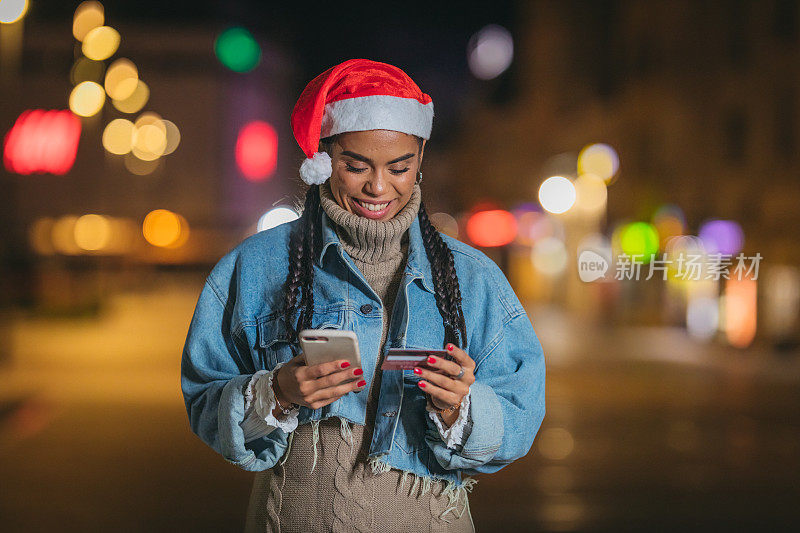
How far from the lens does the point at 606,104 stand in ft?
87.9

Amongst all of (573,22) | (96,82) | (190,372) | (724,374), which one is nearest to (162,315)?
(96,82)

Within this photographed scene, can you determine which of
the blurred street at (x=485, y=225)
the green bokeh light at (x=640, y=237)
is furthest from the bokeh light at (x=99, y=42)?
the green bokeh light at (x=640, y=237)

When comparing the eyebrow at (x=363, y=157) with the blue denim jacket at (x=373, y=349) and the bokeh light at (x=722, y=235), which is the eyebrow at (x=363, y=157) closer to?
the blue denim jacket at (x=373, y=349)

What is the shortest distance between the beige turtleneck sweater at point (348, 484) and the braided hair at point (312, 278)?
11cm

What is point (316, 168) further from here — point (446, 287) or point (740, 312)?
point (740, 312)

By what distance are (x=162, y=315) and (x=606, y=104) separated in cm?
1467

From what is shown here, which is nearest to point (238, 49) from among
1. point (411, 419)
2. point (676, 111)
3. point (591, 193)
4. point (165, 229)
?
point (411, 419)

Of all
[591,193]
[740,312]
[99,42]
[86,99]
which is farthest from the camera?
[591,193]

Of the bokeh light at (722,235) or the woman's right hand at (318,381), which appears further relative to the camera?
the bokeh light at (722,235)

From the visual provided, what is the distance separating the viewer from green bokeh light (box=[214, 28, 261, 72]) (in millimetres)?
7105

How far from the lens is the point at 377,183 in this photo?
6.70 feet

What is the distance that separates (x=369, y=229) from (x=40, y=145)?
10.3 m

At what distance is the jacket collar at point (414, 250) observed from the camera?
81.4 inches

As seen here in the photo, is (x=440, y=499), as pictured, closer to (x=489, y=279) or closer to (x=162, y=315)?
(x=489, y=279)
